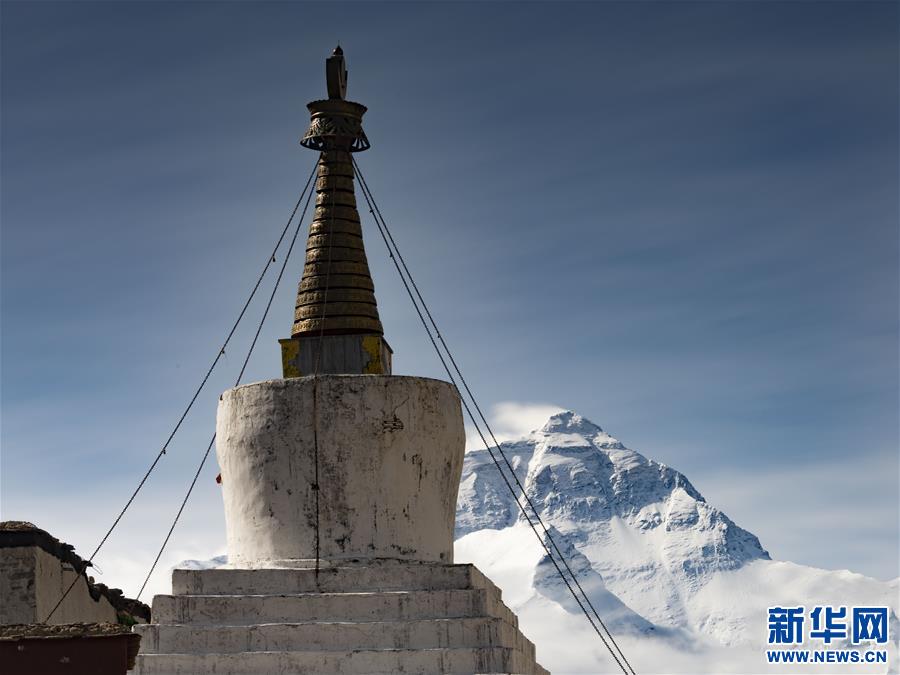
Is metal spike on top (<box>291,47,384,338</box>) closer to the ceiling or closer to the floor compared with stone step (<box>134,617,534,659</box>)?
closer to the ceiling

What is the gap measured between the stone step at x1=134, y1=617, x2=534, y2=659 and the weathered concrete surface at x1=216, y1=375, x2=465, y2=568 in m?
1.16

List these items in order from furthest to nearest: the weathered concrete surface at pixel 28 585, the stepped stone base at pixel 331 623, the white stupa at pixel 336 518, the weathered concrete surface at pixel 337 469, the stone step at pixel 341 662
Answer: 1. the weathered concrete surface at pixel 28 585
2. the weathered concrete surface at pixel 337 469
3. the white stupa at pixel 336 518
4. the stepped stone base at pixel 331 623
5. the stone step at pixel 341 662

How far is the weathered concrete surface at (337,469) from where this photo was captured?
20391 mm

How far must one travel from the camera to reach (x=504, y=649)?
61.9ft

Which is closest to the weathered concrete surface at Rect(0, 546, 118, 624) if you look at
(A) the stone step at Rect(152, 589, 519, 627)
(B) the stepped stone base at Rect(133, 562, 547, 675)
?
(B) the stepped stone base at Rect(133, 562, 547, 675)

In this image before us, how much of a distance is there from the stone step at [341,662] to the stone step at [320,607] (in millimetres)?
511

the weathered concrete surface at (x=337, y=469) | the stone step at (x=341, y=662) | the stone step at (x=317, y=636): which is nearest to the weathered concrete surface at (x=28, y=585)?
the weathered concrete surface at (x=337, y=469)

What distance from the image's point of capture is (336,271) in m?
22.1

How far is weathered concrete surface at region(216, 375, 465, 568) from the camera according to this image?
20391mm

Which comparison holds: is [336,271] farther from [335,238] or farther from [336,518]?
[336,518]

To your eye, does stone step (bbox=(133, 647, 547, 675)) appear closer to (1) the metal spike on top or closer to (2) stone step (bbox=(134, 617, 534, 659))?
(2) stone step (bbox=(134, 617, 534, 659))

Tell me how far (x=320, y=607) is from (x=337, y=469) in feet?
5.69

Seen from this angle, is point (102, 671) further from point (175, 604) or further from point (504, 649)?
point (504, 649)

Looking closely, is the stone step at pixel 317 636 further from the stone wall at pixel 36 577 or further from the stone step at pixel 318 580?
the stone wall at pixel 36 577
